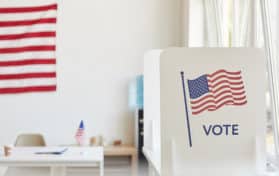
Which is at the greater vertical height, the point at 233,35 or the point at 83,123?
the point at 233,35

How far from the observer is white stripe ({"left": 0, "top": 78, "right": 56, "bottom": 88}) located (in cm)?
480

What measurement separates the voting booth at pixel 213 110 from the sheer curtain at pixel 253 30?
0.55 m

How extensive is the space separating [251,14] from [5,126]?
11.2 ft

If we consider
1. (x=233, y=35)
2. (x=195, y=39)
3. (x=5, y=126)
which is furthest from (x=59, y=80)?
(x=233, y=35)

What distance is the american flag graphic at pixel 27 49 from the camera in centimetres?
480

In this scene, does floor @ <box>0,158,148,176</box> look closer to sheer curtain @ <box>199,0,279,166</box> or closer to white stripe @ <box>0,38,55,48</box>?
white stripe @ <box>0,38,55,48</box>

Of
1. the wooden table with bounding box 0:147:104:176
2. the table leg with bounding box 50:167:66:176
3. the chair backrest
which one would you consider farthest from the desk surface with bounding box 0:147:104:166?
the chair backrest

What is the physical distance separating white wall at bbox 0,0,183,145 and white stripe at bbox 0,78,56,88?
0.13 meters

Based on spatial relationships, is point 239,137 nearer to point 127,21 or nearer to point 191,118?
point 191,118

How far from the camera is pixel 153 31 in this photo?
4.93 meters

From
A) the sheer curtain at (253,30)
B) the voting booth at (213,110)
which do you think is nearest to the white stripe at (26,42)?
the sheer curtain at (253,30)

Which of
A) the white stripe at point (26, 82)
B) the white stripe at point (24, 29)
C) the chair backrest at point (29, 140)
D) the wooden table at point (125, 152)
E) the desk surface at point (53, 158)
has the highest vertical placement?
the white stripe at point (24, 29)

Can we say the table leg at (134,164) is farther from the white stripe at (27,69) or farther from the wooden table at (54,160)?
the white stripe at (27,69)

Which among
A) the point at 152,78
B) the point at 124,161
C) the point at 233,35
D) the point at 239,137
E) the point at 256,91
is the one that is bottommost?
the point at 124,161
